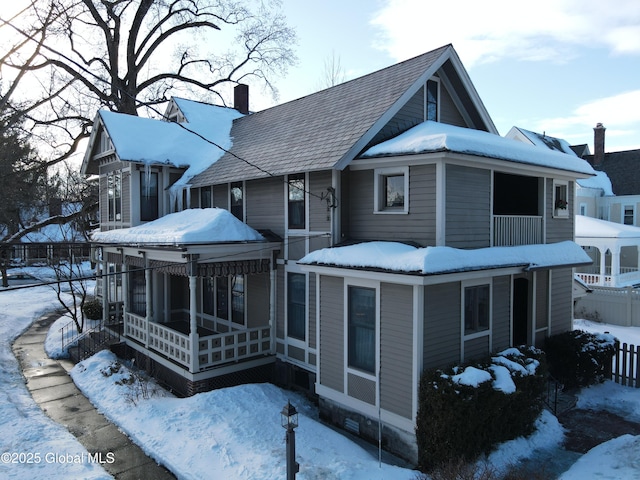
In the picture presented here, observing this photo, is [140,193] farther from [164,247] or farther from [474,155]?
[474,155]

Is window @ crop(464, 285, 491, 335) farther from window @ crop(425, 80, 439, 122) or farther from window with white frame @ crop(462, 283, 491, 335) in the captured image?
window @ crop(425, 80, 439, 122)

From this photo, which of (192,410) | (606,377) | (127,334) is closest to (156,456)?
(192,410)

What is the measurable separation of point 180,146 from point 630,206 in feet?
103

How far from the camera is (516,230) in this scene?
1155 centimetres

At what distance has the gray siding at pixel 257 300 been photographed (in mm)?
13430

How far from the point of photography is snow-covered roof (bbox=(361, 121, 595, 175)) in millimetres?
9338

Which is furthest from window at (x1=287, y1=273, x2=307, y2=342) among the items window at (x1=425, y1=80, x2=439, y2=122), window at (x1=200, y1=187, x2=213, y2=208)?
window at (x1=425, y1=80, x2=439, y2=122)

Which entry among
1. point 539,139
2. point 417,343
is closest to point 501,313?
point 417,343

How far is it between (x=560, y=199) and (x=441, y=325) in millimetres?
6794

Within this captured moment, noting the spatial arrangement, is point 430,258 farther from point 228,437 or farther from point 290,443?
point 228,437

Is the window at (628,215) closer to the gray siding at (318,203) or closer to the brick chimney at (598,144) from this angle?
the brick chimney at (598,144)

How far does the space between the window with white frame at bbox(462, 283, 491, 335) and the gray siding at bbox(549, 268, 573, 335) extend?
12.8 feet

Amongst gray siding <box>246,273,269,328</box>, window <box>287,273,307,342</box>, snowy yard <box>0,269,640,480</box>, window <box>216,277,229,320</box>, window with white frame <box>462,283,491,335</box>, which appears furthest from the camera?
window <box>216,277,229,320</box>

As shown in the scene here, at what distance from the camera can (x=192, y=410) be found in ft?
33.7
